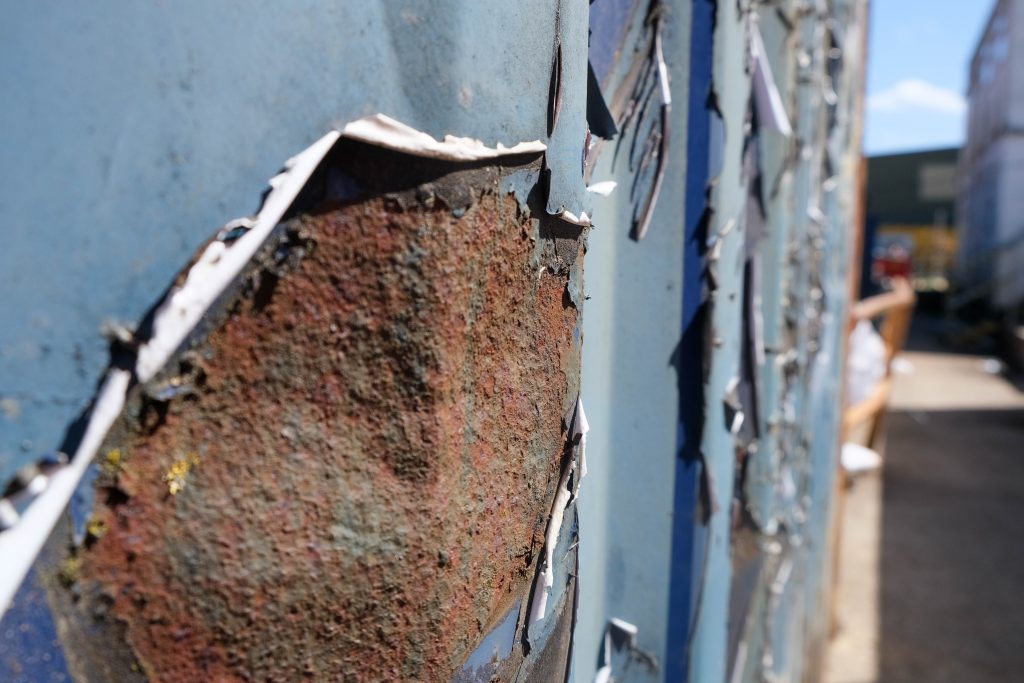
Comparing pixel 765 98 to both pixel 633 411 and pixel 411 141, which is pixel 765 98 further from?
pixel 411 141

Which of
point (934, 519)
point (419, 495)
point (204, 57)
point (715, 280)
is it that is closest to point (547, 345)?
point (419, 495)

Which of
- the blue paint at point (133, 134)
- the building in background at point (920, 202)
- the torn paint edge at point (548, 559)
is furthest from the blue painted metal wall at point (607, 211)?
the building in background at point (920, 202)

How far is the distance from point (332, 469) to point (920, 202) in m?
22.6

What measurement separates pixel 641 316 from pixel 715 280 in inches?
3.5

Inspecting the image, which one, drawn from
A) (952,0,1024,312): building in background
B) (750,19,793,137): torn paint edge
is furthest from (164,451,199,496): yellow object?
(952,0,1024,312): building in background

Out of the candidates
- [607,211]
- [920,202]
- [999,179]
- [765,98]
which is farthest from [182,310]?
[920,202]

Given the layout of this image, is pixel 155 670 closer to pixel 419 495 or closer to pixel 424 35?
pixel 419 495

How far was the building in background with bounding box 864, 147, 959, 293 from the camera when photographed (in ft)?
61.0

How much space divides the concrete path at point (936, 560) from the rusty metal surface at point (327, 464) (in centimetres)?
269

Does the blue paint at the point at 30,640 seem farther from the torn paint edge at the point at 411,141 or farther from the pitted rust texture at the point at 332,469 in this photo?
the torn paint edge at the point at 411,141

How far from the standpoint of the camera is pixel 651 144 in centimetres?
75

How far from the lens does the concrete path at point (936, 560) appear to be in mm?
2734

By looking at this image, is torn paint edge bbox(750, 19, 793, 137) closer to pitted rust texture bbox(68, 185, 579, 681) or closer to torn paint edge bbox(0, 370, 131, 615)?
pitted rust texture bbox(68, 185, 579, 681)

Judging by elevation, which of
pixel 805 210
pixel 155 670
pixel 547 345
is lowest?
pixel 155 670
